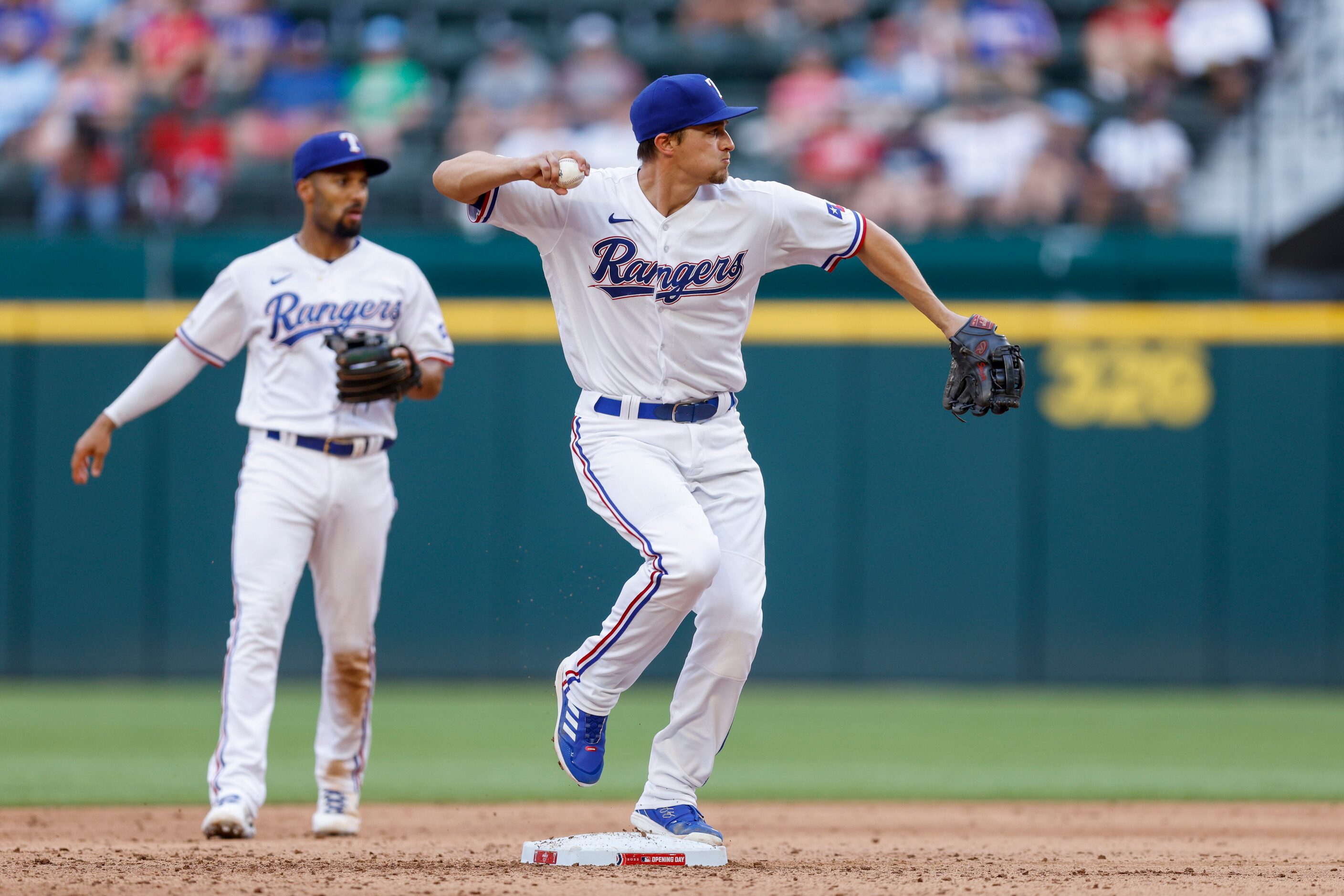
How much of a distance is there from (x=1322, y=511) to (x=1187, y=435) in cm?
90

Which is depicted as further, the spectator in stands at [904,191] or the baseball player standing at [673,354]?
the spectator in stands at [904,191]

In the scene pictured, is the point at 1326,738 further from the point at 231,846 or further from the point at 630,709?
the point at 231,846

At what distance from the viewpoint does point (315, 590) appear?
5105mm

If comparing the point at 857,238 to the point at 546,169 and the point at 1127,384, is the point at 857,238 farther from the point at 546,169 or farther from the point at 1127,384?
the point at 1127,384

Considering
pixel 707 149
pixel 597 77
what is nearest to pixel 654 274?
pixel 707 149

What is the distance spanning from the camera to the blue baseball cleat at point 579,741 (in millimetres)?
4125

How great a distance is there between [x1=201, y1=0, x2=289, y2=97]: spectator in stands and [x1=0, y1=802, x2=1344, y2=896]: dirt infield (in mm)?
6576

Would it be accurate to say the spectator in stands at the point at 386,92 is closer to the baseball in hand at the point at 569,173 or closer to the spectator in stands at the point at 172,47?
the spectator in stands at the point at 172,47

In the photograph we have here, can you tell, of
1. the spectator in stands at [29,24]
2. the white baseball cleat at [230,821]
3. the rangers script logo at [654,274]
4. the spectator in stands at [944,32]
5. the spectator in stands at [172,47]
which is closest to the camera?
the rangers script logo at [654,274]

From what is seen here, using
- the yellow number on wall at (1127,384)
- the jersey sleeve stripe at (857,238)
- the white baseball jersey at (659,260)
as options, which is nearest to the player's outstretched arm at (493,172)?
the white baseball jersey at (659,260)

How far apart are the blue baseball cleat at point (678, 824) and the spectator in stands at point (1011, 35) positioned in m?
7.46

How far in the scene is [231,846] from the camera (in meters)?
→ 4.43

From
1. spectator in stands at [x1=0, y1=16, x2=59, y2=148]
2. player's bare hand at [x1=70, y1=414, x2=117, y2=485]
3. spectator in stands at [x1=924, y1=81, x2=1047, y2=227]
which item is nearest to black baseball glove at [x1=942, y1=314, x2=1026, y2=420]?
player's bare hand at [x1=70, y1=414, x2=117, y2=485]

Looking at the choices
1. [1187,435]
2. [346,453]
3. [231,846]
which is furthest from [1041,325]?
[231,846]
